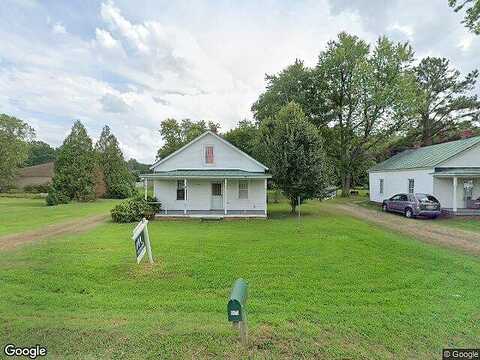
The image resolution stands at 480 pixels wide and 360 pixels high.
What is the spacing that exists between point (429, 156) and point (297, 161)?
39.2 feet

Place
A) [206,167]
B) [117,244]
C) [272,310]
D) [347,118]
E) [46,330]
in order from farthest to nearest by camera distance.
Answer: [347,118] < [206,167] < [117,244] < [272,310] < [46,330]

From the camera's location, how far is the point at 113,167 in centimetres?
4166

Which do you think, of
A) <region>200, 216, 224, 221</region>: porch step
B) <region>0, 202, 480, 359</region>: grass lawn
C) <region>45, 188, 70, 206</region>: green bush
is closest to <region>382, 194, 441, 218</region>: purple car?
<region>0, 202, 480, 359</region>: grass lawn

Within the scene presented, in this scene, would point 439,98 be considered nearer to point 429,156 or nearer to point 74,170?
point 429,156

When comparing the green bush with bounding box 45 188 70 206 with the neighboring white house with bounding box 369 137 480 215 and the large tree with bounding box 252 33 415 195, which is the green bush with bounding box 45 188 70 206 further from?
the neighboring white house with bounding box 369 137 480 215

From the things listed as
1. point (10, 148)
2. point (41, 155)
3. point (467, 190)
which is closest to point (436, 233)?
point (467, 190)

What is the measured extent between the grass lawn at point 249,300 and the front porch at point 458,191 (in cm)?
1269

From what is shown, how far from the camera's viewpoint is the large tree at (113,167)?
4128cm

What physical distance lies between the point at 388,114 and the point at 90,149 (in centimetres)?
3562

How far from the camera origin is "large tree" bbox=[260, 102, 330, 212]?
19.9m

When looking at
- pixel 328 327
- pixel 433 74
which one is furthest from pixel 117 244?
pixel 433 74

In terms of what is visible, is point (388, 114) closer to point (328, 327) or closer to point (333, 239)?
point (333, 239)

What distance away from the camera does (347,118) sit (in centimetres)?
3831

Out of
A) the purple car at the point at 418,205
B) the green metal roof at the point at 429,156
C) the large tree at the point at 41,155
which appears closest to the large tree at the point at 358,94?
the green metal roof at the point at 429,156
